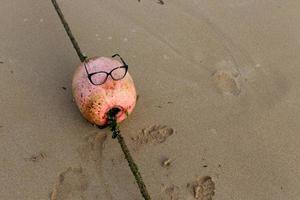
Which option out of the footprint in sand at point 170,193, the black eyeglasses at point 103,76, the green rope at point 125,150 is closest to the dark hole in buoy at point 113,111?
the green rope at point 125,150

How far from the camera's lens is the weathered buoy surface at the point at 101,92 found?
3.13 meters

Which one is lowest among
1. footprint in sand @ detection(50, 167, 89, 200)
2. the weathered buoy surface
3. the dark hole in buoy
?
footprint in sand @ detection(50, 167, 89, 200)

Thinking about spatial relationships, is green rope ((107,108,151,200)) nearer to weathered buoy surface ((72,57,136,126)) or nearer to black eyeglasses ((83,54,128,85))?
weathered buoy surface ((72,57,136,126))

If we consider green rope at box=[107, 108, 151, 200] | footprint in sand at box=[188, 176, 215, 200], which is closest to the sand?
footprint in sand at box=[188, 176, 215, 200]

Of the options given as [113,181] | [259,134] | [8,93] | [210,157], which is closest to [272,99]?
[259,134]

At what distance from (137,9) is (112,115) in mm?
1349

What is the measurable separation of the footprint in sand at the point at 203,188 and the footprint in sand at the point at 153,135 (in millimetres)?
409

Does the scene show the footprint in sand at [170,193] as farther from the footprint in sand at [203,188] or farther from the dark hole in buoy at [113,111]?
the dark hole in buoy at [113,111]

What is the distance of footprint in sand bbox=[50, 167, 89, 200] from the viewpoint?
308 centimetres

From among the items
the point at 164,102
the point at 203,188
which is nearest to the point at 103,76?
the point at 164,102

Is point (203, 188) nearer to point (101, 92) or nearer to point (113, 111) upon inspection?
point (113, 111)

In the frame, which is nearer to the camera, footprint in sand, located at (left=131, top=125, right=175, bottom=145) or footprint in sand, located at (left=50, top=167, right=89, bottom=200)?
footprint in sand, located at (left=50, top=167, right=89, bottom=200)

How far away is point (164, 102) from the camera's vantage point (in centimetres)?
359

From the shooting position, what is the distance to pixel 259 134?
3.40 metres
